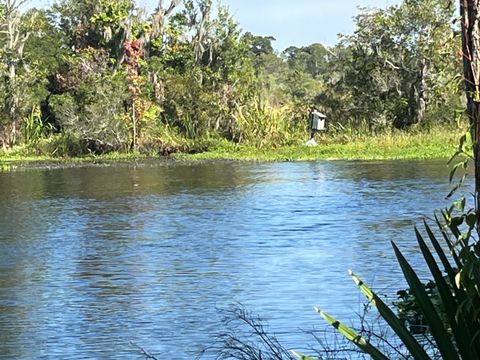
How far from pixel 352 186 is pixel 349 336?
17.3 meters

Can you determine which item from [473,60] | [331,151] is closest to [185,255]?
[473,60]

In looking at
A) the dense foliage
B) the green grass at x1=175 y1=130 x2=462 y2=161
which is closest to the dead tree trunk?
the dense foliage

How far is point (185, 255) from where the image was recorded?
37.1 feet

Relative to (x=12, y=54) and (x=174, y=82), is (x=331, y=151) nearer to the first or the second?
(x=174, y=82)

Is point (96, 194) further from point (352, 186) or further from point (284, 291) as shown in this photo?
point (284, 291)

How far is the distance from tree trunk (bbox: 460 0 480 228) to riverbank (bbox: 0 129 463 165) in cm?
2746

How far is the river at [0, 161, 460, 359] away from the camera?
747 cm

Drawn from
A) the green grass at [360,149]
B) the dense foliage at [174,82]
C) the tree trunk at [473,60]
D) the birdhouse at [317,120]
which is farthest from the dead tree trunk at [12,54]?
the tree trunk at [473,60]

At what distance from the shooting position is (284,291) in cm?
872

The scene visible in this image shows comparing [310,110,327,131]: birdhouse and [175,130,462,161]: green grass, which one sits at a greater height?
[310,110,327,131]: birdhouse

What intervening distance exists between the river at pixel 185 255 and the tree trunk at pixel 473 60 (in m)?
4.20

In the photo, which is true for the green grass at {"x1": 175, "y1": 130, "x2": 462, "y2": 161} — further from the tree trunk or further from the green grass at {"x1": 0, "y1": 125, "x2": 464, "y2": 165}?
the tree trunk

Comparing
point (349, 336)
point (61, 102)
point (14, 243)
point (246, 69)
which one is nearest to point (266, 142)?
point (246, 69)

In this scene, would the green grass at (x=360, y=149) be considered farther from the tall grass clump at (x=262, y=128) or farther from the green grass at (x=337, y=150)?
the tall grass clump at (x=262, y=128)
